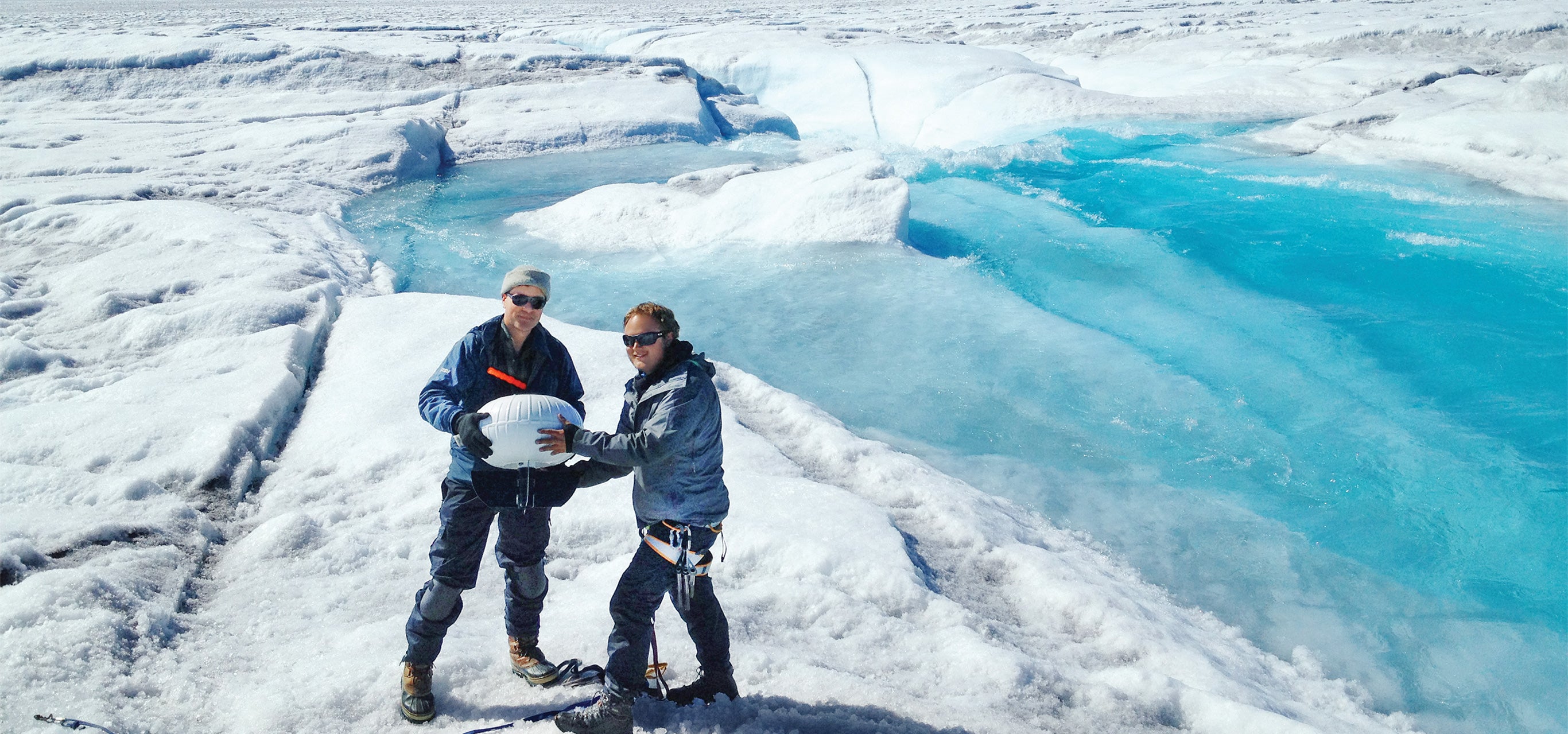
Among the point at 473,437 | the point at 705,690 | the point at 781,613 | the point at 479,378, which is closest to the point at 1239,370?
the point at 781,613

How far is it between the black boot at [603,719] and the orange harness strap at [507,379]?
0.96 metres

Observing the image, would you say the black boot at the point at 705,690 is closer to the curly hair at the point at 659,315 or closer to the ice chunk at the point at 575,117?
the curly hair at the point at 659,315

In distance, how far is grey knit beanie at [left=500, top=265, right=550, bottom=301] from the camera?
2.37 metres

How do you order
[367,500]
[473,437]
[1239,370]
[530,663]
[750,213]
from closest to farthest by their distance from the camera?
[473,437], [530,663], [367,500], [1239,370], [750,213]

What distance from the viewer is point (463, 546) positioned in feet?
7.86

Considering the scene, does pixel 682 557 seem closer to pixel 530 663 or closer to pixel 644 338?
pixel 644 338

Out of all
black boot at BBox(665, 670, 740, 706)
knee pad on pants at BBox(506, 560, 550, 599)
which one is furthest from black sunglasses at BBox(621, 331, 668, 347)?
black boot at BBox(665, 670, 740, 706)

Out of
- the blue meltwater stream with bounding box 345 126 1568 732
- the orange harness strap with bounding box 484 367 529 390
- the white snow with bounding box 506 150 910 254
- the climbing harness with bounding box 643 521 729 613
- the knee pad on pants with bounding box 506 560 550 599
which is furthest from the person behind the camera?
the white snow with bounding box 506 150 910 254

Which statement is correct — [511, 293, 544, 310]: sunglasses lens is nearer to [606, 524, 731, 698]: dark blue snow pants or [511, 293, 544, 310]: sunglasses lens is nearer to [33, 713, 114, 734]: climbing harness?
[606, 524, 731, 698]: dark blue snow pants

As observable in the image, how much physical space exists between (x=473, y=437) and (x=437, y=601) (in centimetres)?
61

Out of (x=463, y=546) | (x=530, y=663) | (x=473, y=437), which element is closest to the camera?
(x=473, y=437)

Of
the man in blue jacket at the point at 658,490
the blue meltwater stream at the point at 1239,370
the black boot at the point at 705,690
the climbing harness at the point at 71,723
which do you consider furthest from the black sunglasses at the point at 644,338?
the blue meltwater stream at the point at 1239,370

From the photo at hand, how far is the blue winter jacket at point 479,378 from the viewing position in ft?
7.73

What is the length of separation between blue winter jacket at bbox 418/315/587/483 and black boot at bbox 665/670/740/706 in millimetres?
921
